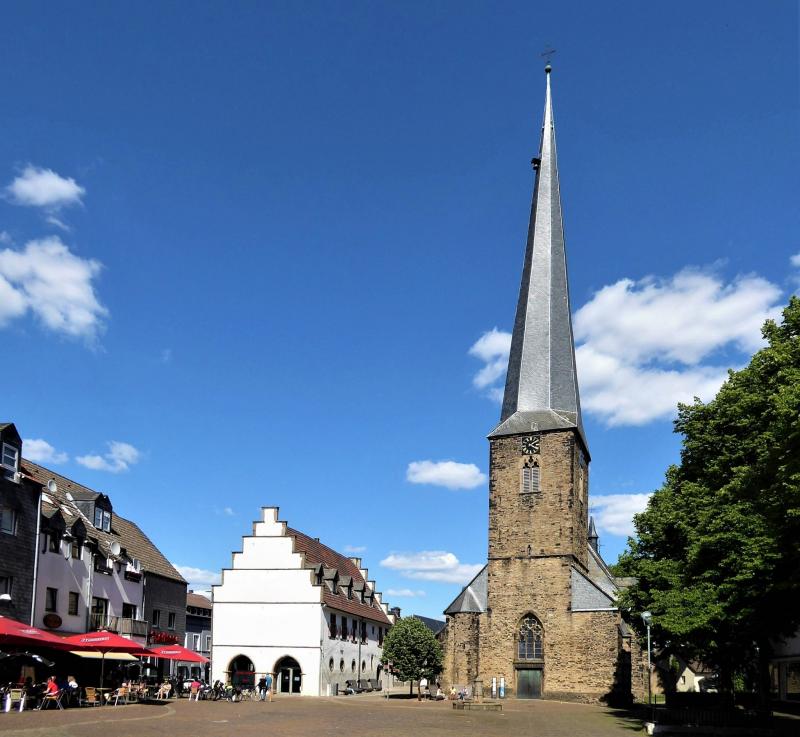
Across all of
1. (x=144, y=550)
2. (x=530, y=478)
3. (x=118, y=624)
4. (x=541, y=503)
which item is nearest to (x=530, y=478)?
(x=530, y=478)

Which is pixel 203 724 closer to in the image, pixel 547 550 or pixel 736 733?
pixel 736 733

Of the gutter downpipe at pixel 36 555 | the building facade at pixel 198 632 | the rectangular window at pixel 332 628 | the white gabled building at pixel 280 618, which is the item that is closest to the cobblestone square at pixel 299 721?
the gutter downpipe at pixel 36 555

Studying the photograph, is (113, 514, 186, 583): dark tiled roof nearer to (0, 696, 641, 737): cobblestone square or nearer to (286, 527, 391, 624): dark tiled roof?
(286, 527, 391, 624): dark tiled roof

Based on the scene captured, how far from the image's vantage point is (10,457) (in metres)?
34.4

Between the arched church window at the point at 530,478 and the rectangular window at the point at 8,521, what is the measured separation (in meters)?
33.1

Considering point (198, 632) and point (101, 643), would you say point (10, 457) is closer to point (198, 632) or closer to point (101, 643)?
point (101, 643)

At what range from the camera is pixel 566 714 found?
38688 mm

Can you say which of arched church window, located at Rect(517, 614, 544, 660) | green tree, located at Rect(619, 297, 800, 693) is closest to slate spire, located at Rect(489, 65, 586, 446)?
arched church window, located at Rect(517, 614, 544, 660)

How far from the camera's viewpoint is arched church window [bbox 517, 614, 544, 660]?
2090 inches

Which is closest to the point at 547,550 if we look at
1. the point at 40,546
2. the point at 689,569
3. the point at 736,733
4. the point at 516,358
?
the point at 516,358

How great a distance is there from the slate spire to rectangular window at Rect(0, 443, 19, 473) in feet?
108

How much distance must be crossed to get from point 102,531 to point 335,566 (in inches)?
942

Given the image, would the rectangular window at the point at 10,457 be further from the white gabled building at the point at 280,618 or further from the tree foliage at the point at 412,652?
the tree foliage at the point at 412,652

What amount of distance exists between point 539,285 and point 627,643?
25.8 metres
